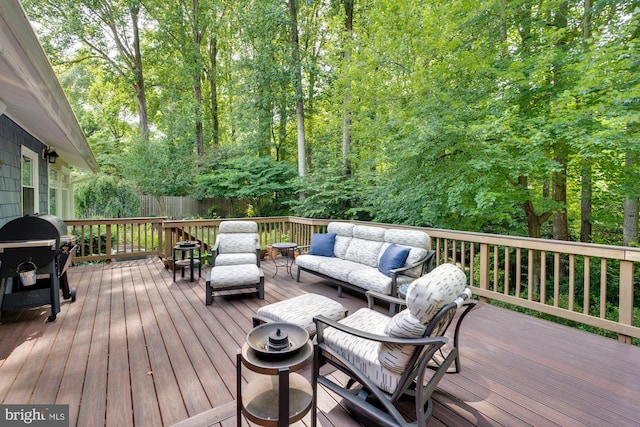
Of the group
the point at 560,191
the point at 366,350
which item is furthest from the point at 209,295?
the point at 560,191

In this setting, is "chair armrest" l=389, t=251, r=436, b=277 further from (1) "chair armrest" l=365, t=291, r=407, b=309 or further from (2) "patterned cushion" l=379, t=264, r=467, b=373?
(2) "patterned cushion" l=379, t=264, r=467, b=373

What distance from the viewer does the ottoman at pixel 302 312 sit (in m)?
2.56

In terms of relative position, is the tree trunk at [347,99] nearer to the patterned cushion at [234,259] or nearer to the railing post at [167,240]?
the patterned cushion at [234,259]

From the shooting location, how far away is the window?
464cm

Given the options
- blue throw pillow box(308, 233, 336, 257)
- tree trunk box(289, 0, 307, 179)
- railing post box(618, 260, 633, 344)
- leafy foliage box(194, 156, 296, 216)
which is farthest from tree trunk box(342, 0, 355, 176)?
railing post box(618, 260, 633, 344)

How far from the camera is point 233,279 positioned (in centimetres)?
400

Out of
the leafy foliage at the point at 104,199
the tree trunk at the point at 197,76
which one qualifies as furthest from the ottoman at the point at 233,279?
the tree trunk at the point at 197,76

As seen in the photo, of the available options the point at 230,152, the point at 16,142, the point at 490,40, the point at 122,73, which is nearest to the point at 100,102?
the point at 122,73

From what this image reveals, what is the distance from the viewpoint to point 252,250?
201 inches

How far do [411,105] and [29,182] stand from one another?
7.38 m

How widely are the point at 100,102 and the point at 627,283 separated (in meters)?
24.8

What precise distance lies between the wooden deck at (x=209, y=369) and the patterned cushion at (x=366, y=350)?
1.26ft

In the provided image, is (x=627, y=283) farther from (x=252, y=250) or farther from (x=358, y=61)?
(x=358, y=61)

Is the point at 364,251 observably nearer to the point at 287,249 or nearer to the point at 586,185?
the point at 287,249
